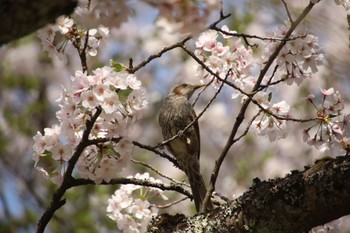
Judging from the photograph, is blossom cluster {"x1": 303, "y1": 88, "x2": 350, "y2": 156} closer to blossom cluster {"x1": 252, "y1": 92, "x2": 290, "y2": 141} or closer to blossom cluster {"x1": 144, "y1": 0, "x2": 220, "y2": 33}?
blossom cluster {"x1": 252, "y1": 92, "x2": 290, "y2": 141}

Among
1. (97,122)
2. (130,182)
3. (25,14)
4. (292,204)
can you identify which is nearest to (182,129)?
(130,182)

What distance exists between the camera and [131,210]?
11.3 feet

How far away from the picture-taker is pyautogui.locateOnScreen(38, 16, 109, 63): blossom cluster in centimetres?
284

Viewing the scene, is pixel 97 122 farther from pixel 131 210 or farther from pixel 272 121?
pixel 272 121

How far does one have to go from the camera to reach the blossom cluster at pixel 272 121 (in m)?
3.26

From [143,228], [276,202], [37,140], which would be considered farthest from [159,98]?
[276,202]

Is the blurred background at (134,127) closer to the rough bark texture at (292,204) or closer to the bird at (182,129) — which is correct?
the bird at (182,129)

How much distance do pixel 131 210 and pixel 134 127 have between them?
300cm

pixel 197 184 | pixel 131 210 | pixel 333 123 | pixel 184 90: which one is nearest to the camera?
pixel 333 123

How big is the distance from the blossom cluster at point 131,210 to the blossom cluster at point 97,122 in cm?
55

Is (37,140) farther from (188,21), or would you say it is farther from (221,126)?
(221,126)

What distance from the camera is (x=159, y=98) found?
7.70 m

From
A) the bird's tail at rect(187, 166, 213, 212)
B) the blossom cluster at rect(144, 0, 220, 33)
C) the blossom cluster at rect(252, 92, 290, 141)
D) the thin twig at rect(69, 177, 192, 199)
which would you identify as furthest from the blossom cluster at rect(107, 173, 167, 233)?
the blossom cluster at rect(144, 0, 220, 33)

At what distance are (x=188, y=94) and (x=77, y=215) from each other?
1.79 m
